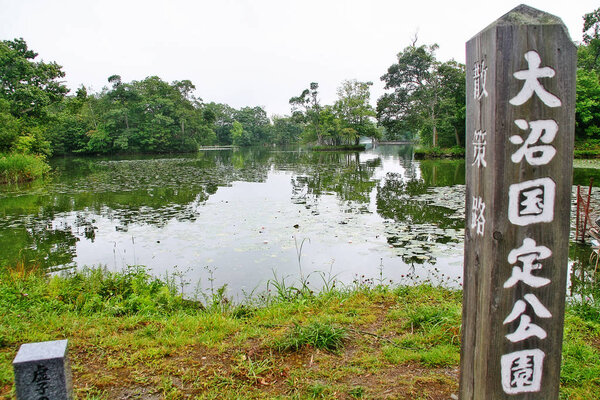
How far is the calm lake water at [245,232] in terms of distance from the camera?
4926mm

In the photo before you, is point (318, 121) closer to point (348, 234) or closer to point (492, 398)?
point (348, 234)

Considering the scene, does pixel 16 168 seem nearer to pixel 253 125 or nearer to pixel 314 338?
pixel 314 338

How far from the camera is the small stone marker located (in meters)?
1.33

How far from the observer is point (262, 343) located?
248 centimetres

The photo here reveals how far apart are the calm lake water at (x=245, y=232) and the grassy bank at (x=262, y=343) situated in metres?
1.08

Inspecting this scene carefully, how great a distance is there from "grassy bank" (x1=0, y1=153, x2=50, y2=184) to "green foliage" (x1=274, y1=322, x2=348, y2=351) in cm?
1591

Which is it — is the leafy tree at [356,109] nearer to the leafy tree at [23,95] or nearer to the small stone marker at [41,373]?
the leafy tree at [23,95]

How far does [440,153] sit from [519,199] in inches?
1027

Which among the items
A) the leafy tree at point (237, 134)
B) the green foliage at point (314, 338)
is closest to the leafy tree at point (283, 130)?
the leafy tree at point (237, 134)

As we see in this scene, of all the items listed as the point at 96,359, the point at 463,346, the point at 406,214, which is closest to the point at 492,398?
the point at 463,346

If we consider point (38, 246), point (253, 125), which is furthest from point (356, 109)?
point (38, 246)

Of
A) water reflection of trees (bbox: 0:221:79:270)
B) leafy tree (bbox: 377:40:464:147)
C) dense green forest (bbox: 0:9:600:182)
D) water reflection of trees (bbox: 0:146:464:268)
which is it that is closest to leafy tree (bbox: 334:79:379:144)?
dense green forest (bbox: 0:9:600:182)

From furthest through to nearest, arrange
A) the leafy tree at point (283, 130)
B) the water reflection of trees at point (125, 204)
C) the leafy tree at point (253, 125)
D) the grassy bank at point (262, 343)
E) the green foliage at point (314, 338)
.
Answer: the leafy tree at point (283, 130) → the leafy tree at point (253, 125) → the water reflection of trees at point (125, 204) → the green foliage at point (314, 338) → the grassy bank at point (262, 343)

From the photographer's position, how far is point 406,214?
26.1 ft
